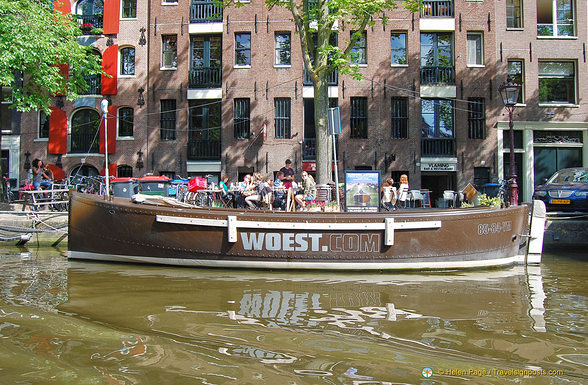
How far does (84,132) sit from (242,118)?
756cm

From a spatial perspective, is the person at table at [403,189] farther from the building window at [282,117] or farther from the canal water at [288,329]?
the building window at [282,117]

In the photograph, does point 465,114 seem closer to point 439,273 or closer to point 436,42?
point 436,42

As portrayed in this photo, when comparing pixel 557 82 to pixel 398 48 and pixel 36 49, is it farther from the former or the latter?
pixel 36 49

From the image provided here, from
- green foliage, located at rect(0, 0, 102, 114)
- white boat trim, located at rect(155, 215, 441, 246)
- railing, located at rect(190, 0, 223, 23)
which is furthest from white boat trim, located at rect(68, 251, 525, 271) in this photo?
railing, located at rect(190, 0, 223, 23)

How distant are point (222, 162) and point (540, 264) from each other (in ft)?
46.2

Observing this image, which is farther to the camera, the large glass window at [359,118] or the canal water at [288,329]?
the large glass window at [359,118]

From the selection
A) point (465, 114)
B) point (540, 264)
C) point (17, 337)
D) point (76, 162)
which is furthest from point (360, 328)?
point (76, 162)

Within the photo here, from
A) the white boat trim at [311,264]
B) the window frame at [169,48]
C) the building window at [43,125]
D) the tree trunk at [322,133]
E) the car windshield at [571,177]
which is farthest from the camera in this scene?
the building window at [43,125]

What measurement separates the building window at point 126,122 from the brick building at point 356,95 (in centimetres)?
6

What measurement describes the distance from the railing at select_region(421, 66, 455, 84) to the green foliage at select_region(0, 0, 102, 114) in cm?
1389

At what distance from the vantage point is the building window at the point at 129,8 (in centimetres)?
2094

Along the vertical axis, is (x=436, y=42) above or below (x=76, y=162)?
above

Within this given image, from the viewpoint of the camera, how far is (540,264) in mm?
8836

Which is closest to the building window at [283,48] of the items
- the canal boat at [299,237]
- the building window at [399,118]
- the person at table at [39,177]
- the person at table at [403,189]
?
the building window at [399,118]
